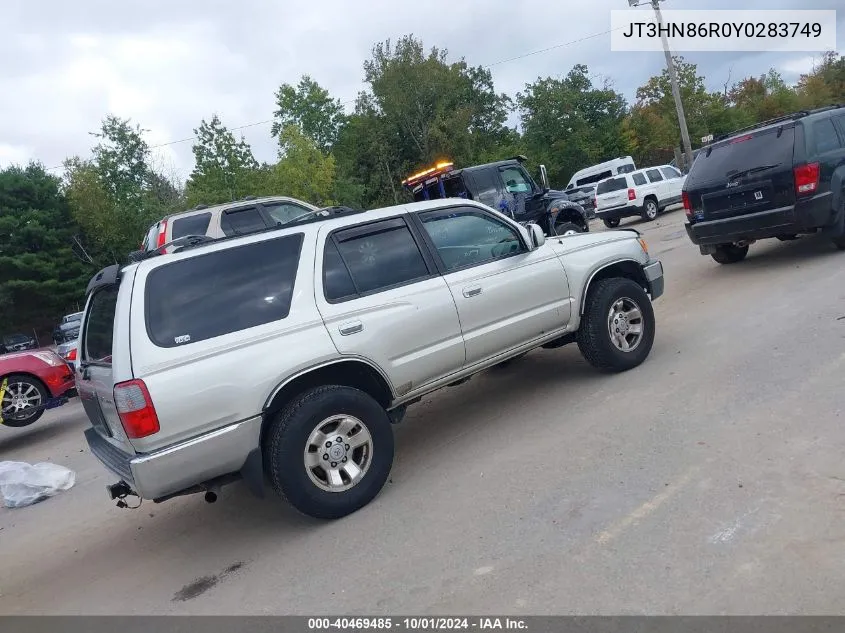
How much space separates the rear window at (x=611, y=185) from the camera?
20.6m

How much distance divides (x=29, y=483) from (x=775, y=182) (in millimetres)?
9174

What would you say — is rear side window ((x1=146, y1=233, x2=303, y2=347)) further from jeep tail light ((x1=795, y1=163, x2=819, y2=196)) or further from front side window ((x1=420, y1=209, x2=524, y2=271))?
jeep tail light ((x1=795, y1=163, x2=819, y2=196))

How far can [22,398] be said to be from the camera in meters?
8.98

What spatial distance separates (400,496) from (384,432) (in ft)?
1.57

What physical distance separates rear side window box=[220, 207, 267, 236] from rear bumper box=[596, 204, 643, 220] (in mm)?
13578

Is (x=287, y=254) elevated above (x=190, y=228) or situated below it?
below

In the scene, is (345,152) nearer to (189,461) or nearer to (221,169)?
(221,169)

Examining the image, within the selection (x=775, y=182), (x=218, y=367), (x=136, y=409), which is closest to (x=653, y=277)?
(x=775, y=182)

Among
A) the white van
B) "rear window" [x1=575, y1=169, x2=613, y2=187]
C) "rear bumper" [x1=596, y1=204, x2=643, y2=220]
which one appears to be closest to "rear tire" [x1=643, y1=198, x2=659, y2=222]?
"rear bumper" [x1=596, y1=204, x2=643, y2=220]

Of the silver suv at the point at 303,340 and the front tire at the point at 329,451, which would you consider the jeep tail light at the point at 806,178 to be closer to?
the silver suv at the point at 303,340

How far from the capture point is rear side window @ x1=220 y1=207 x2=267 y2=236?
9.97 m
